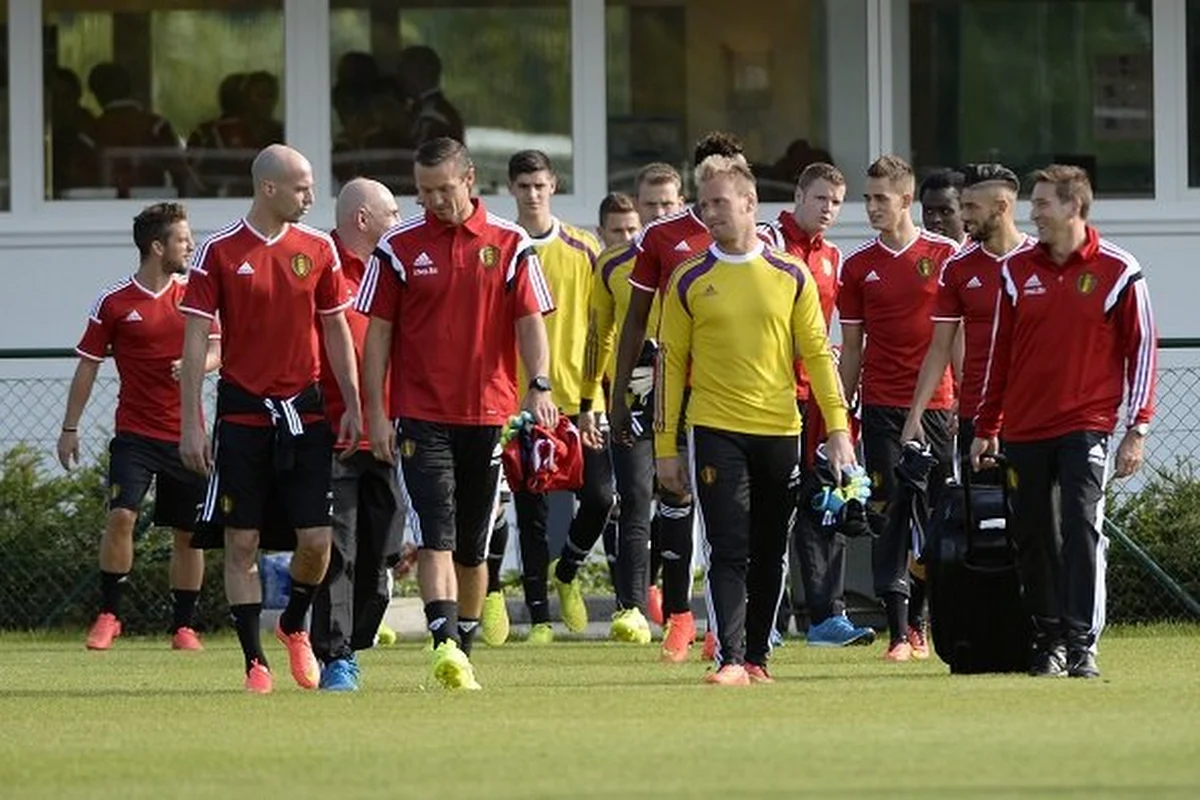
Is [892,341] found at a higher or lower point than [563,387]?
higher

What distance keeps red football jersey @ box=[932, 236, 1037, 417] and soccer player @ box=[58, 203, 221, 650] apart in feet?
15.0

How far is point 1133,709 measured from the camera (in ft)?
38.2

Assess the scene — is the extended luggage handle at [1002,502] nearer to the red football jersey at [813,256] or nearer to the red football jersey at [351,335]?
the red football jersey at [813,256]

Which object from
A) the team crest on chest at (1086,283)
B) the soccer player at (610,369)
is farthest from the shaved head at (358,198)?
the team crest on chest at (1086,283)

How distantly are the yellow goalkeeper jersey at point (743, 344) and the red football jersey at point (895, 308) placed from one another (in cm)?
276

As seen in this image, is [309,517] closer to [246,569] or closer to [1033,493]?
[246,569]

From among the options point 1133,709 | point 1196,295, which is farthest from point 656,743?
point 1196,295

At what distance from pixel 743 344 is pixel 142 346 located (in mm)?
5564

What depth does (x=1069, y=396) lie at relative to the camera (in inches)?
533

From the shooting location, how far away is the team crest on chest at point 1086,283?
44.5ft

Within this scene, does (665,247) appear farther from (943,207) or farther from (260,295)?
(260,295)

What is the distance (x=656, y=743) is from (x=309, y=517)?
316cm

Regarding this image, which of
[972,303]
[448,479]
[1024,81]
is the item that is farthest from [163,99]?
[448,479]

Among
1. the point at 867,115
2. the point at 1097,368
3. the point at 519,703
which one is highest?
the point at 867,115
